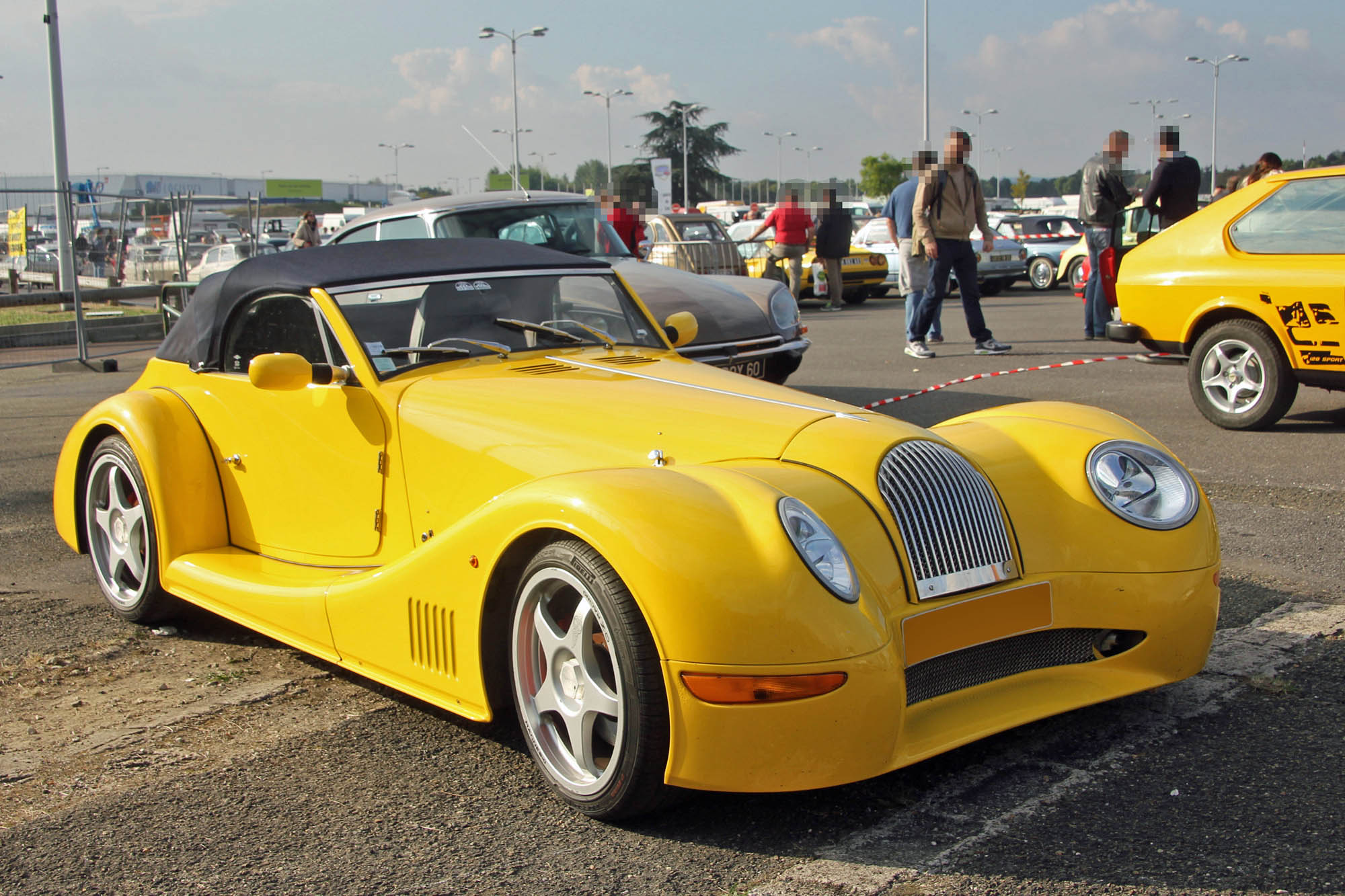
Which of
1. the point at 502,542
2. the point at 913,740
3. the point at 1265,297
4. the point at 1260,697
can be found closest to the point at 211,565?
the point at 502,542

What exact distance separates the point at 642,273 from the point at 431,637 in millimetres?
5955

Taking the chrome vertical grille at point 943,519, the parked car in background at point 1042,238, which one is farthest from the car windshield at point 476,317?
the parked car in background at point 1042,238

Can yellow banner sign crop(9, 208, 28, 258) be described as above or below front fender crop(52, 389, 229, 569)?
above

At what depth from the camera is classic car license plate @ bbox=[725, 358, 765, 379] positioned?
883 centimetres

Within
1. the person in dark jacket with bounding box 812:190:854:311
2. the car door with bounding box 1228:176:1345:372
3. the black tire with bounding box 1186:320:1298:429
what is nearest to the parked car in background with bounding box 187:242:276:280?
the person in dark jacket with bounding box 812:190:854:311

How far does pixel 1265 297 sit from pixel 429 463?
5900mm

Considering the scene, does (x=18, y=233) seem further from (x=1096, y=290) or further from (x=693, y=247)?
(x=1096, y=290)

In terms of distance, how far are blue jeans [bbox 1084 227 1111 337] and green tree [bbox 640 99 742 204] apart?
284 feet

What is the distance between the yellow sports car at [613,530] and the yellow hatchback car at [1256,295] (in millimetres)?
4101

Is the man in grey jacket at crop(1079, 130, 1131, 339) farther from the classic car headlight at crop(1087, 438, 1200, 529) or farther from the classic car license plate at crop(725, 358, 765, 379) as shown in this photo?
the classic car headlight at crop(1087, 438, 1200, 529)

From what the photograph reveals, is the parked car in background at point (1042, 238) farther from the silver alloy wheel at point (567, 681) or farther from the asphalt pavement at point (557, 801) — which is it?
the silver alloy wheel at point (567, 681)

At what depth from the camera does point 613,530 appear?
2863 millimetres

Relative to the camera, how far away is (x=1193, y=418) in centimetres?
825

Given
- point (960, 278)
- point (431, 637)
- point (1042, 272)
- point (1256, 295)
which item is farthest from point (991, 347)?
point (1042, 272)
